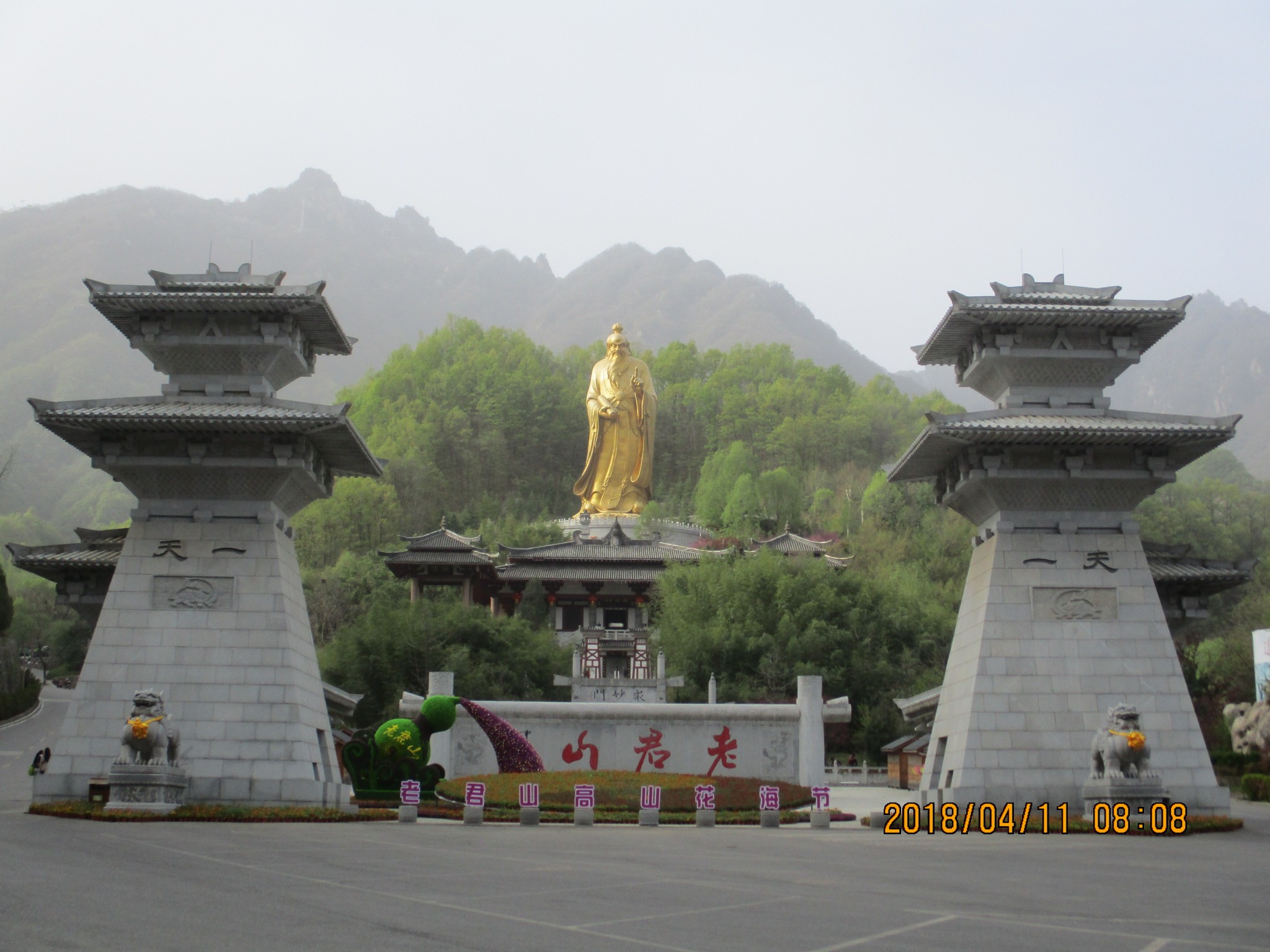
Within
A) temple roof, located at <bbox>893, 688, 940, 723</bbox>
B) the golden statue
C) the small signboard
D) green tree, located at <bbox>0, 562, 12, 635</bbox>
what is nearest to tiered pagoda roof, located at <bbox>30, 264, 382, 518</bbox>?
temple roof, located at <bbox>893, 688, 940, 723</bbox>

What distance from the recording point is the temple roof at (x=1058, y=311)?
1736 centimetres

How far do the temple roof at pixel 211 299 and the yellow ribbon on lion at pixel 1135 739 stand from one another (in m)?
12.2

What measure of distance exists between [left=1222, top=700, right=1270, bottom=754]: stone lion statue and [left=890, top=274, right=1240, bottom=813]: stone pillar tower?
9.71 m

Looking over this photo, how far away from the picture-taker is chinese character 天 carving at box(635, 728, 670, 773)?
20.9 m

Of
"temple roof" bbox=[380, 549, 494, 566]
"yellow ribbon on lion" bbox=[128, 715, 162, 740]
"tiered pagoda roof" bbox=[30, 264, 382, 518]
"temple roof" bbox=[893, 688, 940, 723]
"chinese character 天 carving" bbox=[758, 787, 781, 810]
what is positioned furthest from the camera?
"temple roof" bbox=[380, 549, 494, 566]

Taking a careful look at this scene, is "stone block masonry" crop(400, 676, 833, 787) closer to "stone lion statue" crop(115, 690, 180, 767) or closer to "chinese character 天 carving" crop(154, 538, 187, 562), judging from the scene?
"chinese character 天 carving" crop(154, 538, 187, 562)

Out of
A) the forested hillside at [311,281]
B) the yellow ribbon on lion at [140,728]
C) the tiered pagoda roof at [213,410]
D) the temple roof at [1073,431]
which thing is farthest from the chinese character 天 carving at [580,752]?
the forested hillside at [311,281]

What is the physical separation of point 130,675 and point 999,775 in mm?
11909

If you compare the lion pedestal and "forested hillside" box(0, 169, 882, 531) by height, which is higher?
"forested hillside" box(0, 169, 882, 531)

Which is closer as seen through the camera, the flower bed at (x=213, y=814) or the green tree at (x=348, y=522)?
the flower bed at (x=213, y=814)

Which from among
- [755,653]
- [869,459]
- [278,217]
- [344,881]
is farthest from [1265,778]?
[278,217]

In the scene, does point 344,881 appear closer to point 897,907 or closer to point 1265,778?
point 897,907

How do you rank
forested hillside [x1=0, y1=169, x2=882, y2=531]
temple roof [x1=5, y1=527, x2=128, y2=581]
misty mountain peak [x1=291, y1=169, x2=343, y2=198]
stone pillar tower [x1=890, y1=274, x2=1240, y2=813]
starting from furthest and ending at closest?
1. misty mountain peak [x1=291, y1=169, x2=343, y2=198]
2. forested hillside [x1=0, y1=169, x2=882, y2=531]
3. temple roof [x1=5, y1=527, x2=128, y2=581]
4. stone pillar tower [x1=890, y1=274, x2=1240, y2=813]

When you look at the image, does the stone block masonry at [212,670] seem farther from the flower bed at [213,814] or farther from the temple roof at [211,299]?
the temple roof at [211,299]
